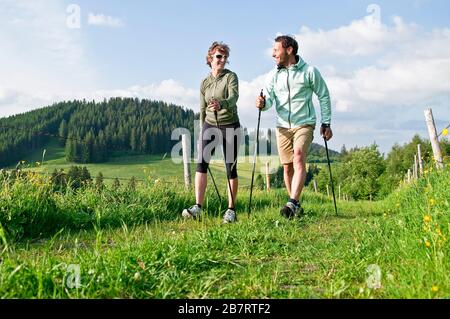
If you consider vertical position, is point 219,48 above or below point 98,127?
below

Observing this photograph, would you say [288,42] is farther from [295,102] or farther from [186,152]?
[186,152]

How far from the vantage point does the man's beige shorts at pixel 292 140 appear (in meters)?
6.50

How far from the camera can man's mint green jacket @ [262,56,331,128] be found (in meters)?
6.54

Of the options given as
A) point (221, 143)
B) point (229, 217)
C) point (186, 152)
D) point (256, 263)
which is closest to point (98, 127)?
point (186, 152)

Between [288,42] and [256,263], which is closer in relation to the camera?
[256,263]

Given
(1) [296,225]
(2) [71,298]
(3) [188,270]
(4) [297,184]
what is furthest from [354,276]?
(4) [297,184]

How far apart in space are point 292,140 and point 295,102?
23.2 inches

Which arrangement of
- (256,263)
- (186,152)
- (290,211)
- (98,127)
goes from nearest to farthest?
(256,263) → (290,211) → (186,152) → (98,127)

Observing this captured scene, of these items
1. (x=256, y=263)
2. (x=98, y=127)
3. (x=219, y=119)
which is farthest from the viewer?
(x=98, y=127)

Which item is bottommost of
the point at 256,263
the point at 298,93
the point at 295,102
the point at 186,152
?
the point at 256,263

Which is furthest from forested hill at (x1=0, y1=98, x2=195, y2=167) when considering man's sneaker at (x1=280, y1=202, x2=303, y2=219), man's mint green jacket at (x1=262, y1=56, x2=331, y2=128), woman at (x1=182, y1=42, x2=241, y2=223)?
man's sneaker at (x1=280, y1=202, x2=303, y2=219)

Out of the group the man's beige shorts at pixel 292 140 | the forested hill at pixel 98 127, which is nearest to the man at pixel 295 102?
the man's beige shorts at pixel 292 140

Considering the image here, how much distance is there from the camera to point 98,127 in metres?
90.7

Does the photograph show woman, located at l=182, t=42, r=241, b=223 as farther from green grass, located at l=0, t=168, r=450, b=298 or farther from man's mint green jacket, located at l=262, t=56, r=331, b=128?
green grass, located at l=0, t=168, r=450, b=298
